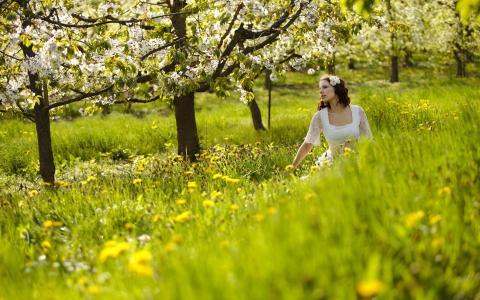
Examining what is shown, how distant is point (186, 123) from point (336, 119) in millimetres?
4157

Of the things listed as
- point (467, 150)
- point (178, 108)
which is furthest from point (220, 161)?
point (467, 150)

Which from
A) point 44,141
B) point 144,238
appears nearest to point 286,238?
point 144,238

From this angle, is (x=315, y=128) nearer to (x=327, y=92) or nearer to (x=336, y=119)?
(x=336, y=119)

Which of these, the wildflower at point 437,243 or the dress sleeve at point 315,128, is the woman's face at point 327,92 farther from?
the wildflower at point 437,243

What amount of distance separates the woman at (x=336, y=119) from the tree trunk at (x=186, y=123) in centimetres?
384

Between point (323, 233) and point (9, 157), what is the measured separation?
11.1 metres

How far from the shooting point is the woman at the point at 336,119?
733cm

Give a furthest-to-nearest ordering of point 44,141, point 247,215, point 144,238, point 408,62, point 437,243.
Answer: point 408,62 < point 44,141 < point 247,215 < point 144,238 < point 437,243

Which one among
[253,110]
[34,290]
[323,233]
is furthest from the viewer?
[253,110]

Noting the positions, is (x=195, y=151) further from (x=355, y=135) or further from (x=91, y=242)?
(x=91, y=242)

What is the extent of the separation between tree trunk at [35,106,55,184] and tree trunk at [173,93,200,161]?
272 cm

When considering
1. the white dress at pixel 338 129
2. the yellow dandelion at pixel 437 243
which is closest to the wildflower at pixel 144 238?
the yellow dandelion at pixel 437 243

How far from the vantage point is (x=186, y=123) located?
35.6 ft

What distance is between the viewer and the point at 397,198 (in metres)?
3.19
